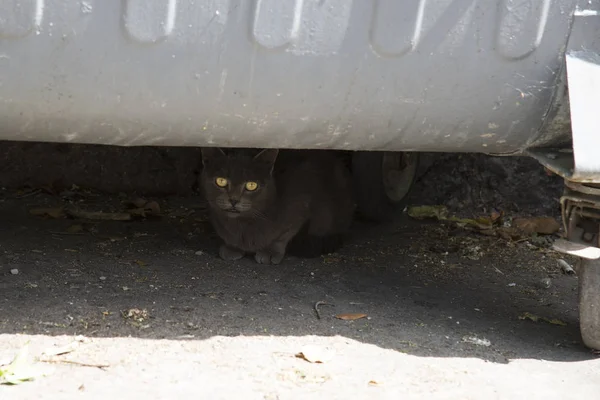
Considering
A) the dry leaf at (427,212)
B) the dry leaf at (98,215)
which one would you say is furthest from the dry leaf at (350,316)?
the dry leaf at (427,212)

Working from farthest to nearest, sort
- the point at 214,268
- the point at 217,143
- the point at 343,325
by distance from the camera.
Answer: the point at 214,268
the point at 343,325
the point at 217,143

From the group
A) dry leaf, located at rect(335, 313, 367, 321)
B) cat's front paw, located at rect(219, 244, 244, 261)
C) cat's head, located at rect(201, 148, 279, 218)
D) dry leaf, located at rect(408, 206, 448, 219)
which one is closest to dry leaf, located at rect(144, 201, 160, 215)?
cat's head, located at rect(201, 148, 279, 218)

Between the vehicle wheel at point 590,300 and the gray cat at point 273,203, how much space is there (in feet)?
4.09

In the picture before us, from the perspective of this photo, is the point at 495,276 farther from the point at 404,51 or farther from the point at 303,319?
the point at 404,51

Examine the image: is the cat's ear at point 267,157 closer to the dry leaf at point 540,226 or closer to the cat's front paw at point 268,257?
the cat's front paw at point 268,257

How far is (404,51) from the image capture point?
177 cm

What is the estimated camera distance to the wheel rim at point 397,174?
3.58 meters

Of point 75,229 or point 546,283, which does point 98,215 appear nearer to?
→ point 75,229

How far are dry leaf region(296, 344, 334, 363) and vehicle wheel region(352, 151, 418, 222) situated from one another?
5.36 ft

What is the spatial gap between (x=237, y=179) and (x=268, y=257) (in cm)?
33

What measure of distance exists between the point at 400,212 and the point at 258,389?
206cm

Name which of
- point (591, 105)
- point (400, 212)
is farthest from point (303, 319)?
point (400, 212)

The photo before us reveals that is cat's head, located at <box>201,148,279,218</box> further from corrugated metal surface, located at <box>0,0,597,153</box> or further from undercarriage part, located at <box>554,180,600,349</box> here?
undercarriage part, located at <box>554,180,600,349</box>

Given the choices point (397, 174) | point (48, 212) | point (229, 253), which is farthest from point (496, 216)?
point (48, 212)
